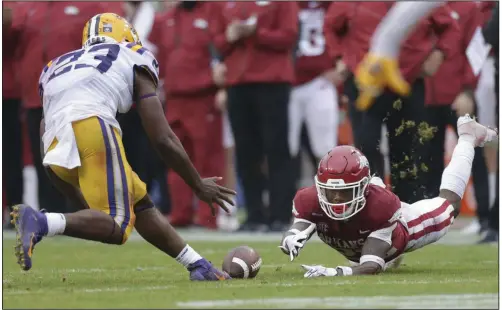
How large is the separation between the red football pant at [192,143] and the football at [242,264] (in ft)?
16.8

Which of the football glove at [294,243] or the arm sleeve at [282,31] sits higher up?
the arm sleeve at [282,31]

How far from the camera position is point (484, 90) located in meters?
11.4

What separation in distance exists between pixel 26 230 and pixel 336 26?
474 centimetres

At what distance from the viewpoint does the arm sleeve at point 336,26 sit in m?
10.4

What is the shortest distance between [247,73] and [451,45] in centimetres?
204

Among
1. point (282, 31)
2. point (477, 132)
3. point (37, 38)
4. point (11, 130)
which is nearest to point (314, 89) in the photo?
point (282, 31)

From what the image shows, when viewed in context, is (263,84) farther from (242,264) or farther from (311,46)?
(242,264)

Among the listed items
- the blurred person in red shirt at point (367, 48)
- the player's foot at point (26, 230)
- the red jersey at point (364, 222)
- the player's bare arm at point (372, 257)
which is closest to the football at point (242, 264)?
the red jersey at point (364, 222)

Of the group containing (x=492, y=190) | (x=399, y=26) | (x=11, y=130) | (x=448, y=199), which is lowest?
(x=492, y=190)

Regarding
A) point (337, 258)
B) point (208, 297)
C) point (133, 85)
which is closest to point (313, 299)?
point (208, 297)

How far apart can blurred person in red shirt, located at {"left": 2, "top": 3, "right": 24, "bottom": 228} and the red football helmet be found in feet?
18.6

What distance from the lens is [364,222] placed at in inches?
285

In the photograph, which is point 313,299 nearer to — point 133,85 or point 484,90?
point 133,85

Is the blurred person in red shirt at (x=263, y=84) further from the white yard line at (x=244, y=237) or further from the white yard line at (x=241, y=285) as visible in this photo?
the white yard line at (x=241, y=285)
